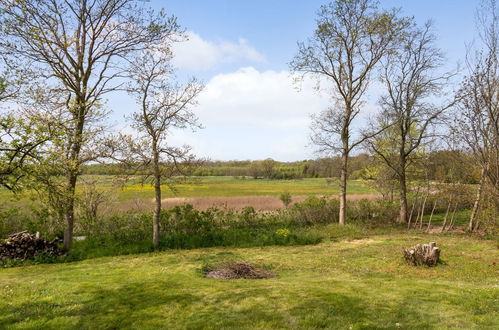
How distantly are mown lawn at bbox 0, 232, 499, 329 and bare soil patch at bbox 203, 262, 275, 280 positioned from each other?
0.41 meters

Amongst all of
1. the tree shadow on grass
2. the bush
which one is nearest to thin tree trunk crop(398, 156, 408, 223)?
Result: the bush

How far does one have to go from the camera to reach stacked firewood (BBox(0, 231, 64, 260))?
12.5 meters

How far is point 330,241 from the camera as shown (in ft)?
50.4

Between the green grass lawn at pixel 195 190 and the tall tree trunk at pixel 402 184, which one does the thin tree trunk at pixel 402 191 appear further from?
the green grass lawn at pixel 195 190

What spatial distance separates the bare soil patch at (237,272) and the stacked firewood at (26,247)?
7288mm

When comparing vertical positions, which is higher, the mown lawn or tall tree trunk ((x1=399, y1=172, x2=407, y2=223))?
tall tree trunk ((x1=399, y1=172, x2=407, y2=223))

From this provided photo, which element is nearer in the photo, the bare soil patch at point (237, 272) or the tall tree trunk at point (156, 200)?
the bare soil patch at point (237, 272)

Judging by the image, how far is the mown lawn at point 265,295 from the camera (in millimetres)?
5676

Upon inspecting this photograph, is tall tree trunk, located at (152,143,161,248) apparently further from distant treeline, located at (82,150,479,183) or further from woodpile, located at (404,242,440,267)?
woodpile, located at (404,242,440,267)

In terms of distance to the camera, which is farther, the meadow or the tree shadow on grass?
the meadow

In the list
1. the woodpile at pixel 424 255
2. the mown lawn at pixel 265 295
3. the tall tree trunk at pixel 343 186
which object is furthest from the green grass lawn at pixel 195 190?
the woodpile at pixel 424 255

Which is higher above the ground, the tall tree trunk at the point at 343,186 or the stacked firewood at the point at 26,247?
the tall tree trunk at the point at 343,186

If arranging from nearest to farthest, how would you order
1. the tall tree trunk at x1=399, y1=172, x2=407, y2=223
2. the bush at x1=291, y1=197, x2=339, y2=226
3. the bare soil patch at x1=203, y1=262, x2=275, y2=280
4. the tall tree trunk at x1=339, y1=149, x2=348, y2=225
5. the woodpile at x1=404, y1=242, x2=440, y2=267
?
the bare soil patch at x1=203, y1=262, x2=275, y2=280 → the woodpile at x1=404, y1=242, x2=440, y2=267 → the tall tree trunk at x1=339, y1=149, x2=348, y2=225 → the bush at x1=291, y1=197, x2=339, y2=226 → the tall tree trunk at x1=399, y1=172, x2=407, y2=223

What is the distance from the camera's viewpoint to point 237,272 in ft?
31.5
